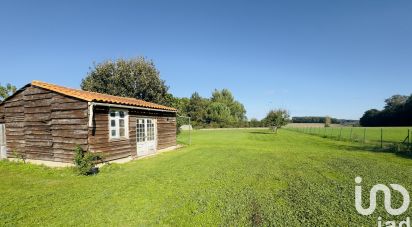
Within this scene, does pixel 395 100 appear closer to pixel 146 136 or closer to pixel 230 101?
pixel 230 101

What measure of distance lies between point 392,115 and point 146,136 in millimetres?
94196

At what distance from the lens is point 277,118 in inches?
1903

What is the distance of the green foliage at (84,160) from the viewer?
35.7 feet

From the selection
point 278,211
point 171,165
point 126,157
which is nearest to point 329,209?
point 278,211

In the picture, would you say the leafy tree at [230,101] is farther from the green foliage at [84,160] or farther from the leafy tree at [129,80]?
the green foliage at [84,160]

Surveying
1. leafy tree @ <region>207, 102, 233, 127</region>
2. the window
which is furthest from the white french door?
leafy tree @ <region>207, 102, 233, 127</region>

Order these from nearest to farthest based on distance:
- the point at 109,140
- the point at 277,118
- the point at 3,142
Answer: the point at 109,140 → the point at 3,142 → the point at 277,118

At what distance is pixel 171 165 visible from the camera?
42.3ft

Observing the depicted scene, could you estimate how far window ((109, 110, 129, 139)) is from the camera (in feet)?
44.5

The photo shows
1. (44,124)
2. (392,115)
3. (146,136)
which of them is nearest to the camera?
(44,124)

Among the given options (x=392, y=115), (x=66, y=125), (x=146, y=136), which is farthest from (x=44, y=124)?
(x=392, y=115)

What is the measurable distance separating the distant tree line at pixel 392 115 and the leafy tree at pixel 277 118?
52666 mm

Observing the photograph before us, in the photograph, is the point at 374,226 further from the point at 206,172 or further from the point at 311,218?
the point at 206,172

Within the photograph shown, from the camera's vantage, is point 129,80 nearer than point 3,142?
No
